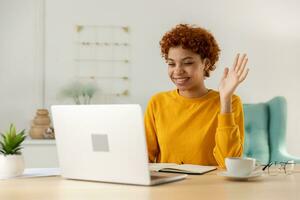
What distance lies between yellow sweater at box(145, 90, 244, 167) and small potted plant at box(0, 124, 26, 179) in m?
0.73

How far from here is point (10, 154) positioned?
1514 millimetres

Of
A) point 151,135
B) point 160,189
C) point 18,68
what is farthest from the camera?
point 18,68

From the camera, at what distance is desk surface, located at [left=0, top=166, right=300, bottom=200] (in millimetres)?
1189

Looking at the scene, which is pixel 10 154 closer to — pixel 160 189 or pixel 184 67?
pixel 160 189

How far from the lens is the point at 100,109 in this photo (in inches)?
52.2

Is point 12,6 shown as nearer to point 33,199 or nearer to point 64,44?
Result: point 64,44

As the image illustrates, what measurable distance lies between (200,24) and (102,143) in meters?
2.69

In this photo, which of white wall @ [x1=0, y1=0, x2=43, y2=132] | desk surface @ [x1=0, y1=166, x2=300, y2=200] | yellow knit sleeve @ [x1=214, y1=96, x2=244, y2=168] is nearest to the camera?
desk surface @ [x1=0, y1=166, x2=300, y2=200]

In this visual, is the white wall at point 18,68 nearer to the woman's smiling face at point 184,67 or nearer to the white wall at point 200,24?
the white wall at point 200,24

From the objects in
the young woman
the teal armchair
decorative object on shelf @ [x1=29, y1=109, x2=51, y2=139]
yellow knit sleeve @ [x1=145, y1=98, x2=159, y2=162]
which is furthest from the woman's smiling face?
decorative object on shelf @ [x1=29, y1=109, x2=51, y2=139]

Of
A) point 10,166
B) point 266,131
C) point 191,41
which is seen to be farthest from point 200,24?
point 10,166

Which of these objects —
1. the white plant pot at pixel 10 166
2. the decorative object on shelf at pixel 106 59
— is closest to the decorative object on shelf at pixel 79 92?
the decorative object on shelf at pixel 106 59

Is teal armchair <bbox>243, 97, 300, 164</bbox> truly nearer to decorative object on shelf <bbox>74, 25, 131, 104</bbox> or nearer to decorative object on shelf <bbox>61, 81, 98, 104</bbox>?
decorative object on shelf <bbox>74, 25, 131, 104</bbox>

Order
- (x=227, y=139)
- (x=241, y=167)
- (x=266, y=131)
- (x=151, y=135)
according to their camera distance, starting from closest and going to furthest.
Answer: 1. (x=241, y=167)
2. (x=227, y=139)
3. (x=151, y=135)
4. (x=266, y=131)
